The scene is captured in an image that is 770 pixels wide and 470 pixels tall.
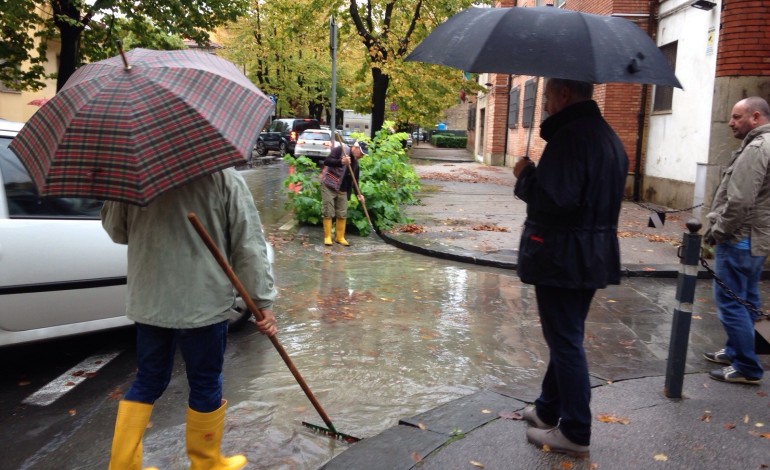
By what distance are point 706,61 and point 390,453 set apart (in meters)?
11.8

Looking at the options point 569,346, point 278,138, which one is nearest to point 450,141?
point 278,138

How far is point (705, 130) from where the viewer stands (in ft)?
42.3

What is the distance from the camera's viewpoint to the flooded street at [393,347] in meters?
3.91

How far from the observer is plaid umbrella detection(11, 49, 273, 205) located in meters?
2.49

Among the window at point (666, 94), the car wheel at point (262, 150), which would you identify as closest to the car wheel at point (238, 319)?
the window at point (666, 94)

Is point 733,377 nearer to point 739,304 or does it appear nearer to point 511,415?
point 739,304

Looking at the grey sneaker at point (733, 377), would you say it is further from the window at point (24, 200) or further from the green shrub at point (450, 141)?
the green shrub at point (450, 141)

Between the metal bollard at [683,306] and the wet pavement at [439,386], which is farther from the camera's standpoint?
the metal bollard at [683,306]

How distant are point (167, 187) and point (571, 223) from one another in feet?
5.75

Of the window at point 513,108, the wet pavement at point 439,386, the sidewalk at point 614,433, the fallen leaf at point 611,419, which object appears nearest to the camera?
the sidewalk at point 614,433

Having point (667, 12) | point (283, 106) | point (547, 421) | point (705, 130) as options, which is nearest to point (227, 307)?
point (547, 421)

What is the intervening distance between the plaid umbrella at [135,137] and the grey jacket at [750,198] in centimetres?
315

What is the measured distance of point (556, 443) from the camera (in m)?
3.46

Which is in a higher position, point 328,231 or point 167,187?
point 167,187
